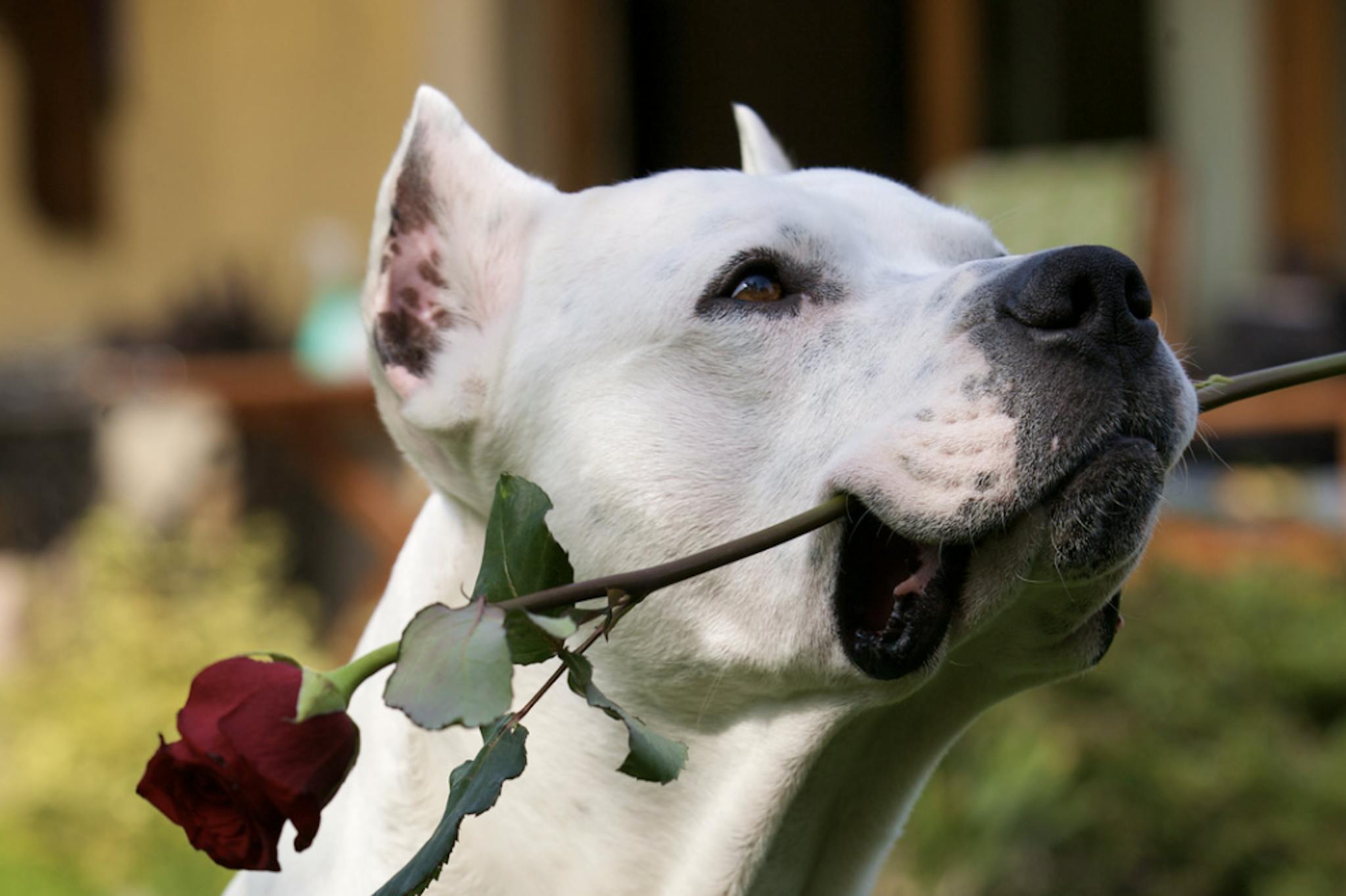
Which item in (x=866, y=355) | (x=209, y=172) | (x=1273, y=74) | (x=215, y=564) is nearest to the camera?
(x=866, y=355)

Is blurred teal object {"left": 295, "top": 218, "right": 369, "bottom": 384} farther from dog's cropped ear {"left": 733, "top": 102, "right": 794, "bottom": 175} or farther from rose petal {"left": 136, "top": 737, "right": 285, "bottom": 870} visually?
rose petal {"left": 136, "top": 737, "right": 285, "bottom": 870}

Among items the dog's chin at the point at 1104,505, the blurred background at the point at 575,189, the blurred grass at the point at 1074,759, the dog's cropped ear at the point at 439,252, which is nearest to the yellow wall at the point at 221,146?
the blurred background at the point at 575,189

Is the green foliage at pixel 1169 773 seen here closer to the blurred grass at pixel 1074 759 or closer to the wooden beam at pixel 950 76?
the blurred grass at pixel 1074 759

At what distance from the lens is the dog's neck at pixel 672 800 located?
1.79m

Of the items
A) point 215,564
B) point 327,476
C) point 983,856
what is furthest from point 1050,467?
point 327,476

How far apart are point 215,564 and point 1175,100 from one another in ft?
19.6

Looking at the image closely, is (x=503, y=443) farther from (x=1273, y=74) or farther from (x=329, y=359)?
(x=1273, y=74)

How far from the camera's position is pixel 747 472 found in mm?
1759

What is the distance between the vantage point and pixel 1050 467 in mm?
1545

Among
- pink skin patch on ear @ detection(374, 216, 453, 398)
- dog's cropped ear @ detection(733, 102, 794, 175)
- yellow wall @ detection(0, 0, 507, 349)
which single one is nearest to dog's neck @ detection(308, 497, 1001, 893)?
pink skin patch on ear @ detection(374, 216, 453, 398)

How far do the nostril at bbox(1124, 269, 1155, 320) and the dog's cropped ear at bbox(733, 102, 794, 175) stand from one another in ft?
3.07

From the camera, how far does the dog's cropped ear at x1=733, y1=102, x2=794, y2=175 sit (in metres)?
2.48

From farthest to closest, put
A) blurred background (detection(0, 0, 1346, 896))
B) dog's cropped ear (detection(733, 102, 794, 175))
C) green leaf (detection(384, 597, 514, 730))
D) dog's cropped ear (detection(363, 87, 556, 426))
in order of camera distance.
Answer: blurred background (detection(0, 0, 1346, 896)) → dog's cropped ear (detection(733, 102, 794, 175)) → dog's cropped ear (detection(363, 87, 556, 426)) → green leaf (detection(384, 597, 514, 730))

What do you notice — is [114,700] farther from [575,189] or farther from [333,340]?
[575,189]
